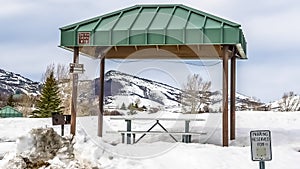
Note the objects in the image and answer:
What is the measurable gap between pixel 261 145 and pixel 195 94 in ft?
40.3

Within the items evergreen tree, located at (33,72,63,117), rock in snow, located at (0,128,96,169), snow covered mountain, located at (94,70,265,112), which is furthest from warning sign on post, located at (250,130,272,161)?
evergreen tree, located at (33,72,63,117)

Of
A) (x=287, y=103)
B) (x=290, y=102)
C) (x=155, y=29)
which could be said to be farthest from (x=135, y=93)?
(x=290, y=102)

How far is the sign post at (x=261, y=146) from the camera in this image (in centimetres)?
521

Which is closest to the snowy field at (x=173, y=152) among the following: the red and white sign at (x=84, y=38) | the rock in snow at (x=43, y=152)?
the rock in snow at (x=43, y=152)

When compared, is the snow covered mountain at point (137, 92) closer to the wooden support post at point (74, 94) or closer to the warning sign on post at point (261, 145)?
the wooden support post at point (74, 94)

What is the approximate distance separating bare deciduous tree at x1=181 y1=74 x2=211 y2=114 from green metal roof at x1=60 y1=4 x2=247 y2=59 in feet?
17.5

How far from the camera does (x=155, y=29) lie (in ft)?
32.1

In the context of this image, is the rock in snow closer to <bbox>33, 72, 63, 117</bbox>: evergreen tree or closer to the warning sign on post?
the warning sign on post

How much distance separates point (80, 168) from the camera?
6762 mm

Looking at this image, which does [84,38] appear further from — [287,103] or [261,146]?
[287,103]

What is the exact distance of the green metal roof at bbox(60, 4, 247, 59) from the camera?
9500 millimetres

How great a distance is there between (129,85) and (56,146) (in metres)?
9.12

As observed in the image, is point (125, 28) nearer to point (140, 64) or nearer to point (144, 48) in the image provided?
point (144, 48)

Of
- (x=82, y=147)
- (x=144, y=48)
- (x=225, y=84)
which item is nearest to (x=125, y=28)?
(x=144, y=48)
